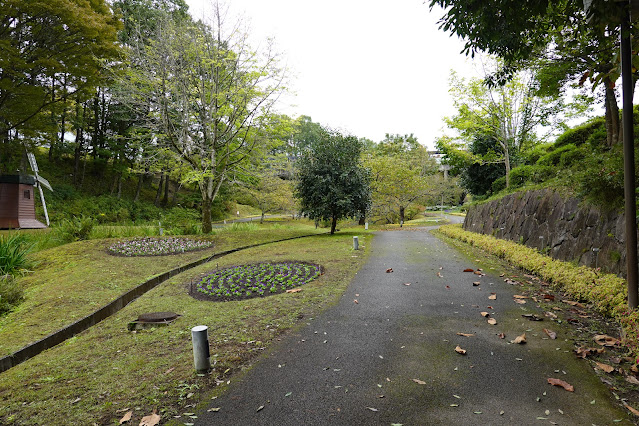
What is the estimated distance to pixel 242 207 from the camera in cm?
3866

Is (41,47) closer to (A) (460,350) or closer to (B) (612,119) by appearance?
(A) (460,350)

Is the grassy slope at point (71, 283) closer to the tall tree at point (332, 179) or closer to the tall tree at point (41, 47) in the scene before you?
the tall tree at point (332, 179)

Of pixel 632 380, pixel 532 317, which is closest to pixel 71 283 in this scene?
pixel 532 317

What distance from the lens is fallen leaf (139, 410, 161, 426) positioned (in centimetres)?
227

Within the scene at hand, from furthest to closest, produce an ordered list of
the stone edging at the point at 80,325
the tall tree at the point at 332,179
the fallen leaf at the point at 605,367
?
1. the tall tree at the point at 332,179
2. the stone edging at the point at 80,325
3. the fallen leaf at the point at 605,367

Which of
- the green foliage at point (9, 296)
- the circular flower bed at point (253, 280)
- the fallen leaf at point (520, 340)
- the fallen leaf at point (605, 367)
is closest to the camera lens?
the fallen leaf at point (605, 367)

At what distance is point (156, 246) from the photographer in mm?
10336

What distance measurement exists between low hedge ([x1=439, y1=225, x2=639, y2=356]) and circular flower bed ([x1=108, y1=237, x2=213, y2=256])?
9.80 metres

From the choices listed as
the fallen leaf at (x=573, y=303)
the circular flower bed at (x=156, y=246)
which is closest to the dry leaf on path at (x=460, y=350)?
the fallen leaf at (x=573, y=303)

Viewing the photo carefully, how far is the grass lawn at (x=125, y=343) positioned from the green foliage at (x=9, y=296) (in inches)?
8.1

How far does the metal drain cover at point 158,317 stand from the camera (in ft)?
14.6

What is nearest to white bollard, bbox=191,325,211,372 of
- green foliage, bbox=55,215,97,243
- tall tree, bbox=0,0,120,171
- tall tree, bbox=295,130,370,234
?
tall tree, bbox=295,130,370,234

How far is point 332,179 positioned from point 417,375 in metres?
11.4

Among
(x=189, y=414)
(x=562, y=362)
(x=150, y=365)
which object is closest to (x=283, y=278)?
(x=150, y=365)
